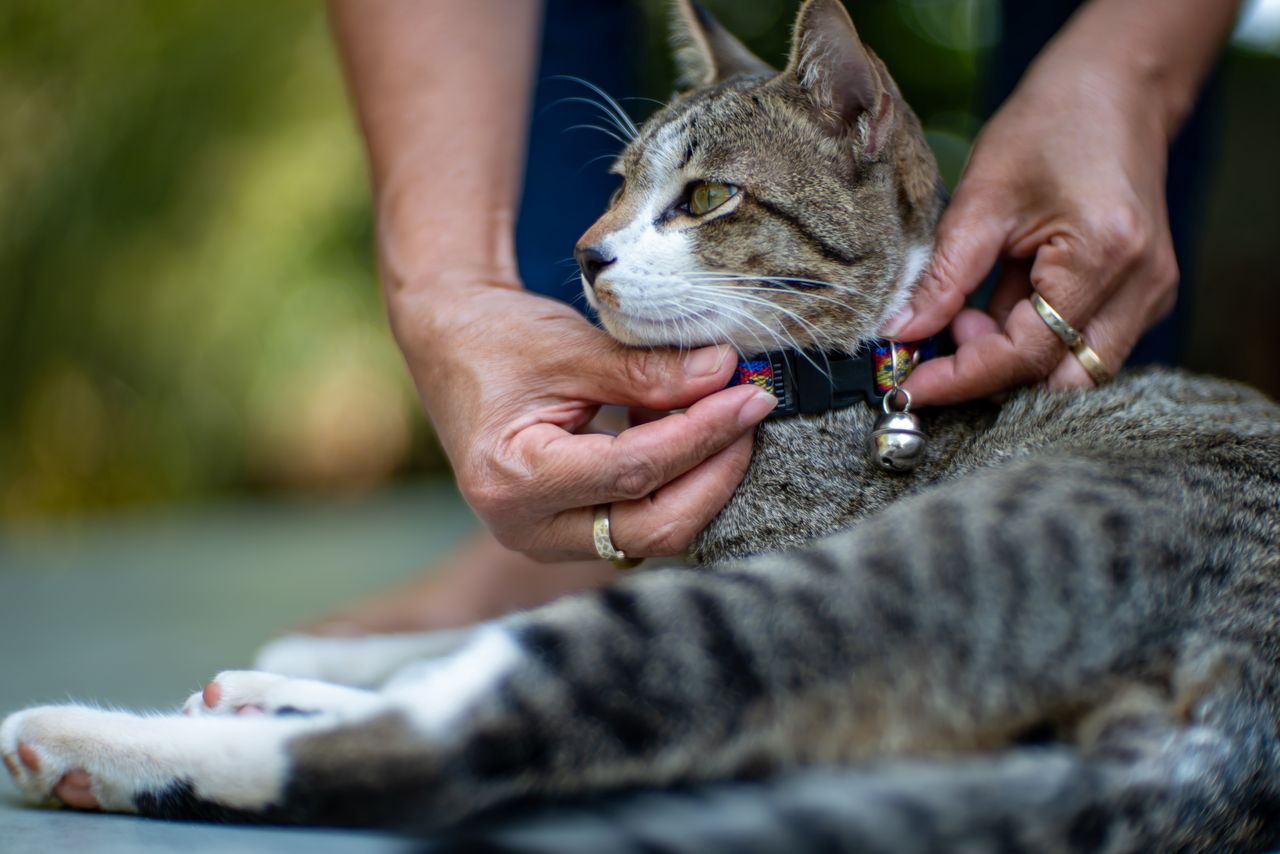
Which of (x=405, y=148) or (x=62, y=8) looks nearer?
(x=405, y=148)

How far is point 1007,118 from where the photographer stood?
1.84 metres

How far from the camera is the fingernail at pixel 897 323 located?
182 cm

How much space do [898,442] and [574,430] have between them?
1.77 ft

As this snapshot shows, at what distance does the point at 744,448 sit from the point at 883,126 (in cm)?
60

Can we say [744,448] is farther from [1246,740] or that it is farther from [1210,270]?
[1210,270]

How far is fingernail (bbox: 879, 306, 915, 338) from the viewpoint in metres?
1.82

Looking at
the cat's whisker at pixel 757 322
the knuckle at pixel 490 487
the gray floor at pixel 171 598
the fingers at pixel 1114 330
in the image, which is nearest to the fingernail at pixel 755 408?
the cat's whisker at pixel 757 322

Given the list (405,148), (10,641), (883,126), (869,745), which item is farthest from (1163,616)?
(10,641)

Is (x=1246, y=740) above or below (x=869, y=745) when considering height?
below

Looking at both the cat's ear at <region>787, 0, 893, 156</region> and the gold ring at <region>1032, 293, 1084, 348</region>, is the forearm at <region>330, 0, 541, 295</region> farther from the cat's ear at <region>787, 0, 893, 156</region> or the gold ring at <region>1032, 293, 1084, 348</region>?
the gold ring at <region>1032, 293, 1084, 348</region>

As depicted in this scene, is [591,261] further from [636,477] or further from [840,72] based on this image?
[840,72]

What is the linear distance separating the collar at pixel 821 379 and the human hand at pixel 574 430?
0.07m

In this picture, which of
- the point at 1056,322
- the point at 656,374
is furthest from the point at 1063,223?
the point at 656,374

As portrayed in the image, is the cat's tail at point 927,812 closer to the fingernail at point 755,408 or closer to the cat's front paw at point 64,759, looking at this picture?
the cat's front paw at point 64,759
